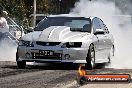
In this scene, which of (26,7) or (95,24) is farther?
(26,7)

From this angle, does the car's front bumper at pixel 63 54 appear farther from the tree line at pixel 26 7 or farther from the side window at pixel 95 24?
the tree line at pixel 26 7

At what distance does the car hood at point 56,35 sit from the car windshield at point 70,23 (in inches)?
Answer: 23.8

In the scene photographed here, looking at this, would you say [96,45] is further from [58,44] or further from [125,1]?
[125,1]

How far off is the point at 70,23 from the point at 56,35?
4.66 feet

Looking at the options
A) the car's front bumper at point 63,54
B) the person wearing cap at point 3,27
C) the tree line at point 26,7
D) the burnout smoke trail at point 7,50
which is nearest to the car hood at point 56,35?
the car's front bumper at point 63,54

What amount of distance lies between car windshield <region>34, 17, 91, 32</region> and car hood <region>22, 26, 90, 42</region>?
0.60 metres

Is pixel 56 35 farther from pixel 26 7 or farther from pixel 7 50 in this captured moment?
pixel 26 7

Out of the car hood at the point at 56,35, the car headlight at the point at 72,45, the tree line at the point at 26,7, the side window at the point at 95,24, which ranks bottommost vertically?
the car headlight at the point at 72,45

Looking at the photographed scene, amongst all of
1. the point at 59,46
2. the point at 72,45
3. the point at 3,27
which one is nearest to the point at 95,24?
the point at 72,45

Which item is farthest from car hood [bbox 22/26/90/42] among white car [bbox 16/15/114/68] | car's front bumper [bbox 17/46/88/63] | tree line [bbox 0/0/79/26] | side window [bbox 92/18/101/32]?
tree line [bbox 0/0/79/26]

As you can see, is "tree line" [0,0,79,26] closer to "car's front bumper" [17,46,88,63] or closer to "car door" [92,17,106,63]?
"car door" [92,17,106,63]

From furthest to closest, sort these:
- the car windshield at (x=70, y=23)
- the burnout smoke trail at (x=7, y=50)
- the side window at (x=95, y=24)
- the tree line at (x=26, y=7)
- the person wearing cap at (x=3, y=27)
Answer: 1. the tree line at (x=26, y=7)
2. the person wearing cap at (x=3, y=27)
3. the burnout smoke trail at (x=7, y=50)
4. the side window at (x=95, y=24)
5. the car windshield at (x=70, y=23)

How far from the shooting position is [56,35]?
12.2 m

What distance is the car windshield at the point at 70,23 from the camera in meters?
13.3
